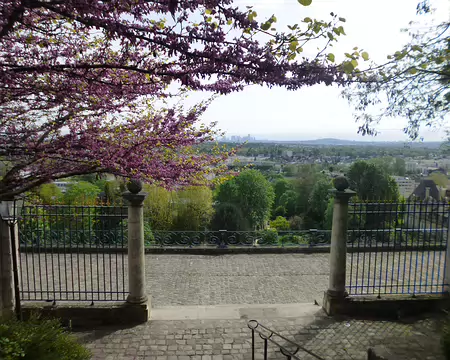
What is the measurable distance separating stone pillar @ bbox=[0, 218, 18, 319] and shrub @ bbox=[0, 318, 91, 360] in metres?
1.80

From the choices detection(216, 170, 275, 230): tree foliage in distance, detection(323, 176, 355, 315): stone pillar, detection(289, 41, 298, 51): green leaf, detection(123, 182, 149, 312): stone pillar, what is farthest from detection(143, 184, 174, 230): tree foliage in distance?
detection(289, 41, 298, 51): green leaf

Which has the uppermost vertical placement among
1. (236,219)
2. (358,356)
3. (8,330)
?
(8,330)

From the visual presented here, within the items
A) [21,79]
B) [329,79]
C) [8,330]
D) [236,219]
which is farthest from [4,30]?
[236,219]

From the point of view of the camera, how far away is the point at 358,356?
206 inches

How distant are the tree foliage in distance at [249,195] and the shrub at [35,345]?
31434 millimetres

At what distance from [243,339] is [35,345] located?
10.6 ft

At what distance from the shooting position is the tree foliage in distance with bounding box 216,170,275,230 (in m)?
36.3

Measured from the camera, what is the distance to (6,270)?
603cm

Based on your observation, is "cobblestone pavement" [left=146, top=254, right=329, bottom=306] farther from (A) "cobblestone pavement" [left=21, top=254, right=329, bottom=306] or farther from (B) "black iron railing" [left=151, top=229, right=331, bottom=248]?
(B) "black iron railing" [left=151, top=229, right=331, bottom=248]

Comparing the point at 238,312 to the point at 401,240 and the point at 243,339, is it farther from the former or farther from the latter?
the point at 401,240

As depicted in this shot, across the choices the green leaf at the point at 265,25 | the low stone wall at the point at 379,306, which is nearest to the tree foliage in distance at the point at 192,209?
the low stone wall at the point at 379,306

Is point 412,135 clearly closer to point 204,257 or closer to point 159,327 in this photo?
point 159,327

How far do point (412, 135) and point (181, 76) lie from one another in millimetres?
4467

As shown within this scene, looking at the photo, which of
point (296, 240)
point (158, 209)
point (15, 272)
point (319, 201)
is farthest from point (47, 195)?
point (319, 201)
